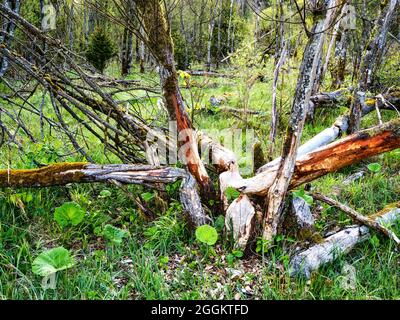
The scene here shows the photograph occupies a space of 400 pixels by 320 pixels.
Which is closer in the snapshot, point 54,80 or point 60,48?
point 60,48

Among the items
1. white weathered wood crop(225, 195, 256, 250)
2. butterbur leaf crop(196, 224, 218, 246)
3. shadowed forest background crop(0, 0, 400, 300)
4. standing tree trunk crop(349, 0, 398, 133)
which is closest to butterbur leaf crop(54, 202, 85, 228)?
shadowed forest background crop(0, 0, 400, 300)

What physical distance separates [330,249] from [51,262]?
2.23 meters

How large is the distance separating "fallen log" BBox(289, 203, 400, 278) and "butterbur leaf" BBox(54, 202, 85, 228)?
6.22 ft

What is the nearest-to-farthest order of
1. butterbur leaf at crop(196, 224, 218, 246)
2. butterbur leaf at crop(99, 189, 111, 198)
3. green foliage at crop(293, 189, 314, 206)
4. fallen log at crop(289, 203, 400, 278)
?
fallen log at crop(289, 203, 400, 278) → butterbur leaf at crop(196, 224, 218, 246) → green foliage at crop(293, 189, 314, 206) → butterbur leaf at crop(99, 189, 111, 198)

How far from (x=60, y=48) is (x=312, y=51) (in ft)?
7.71

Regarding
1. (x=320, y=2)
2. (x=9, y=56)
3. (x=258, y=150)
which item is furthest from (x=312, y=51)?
(x=9, y=56)

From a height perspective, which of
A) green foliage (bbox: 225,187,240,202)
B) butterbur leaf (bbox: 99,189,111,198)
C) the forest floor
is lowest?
the forest floor

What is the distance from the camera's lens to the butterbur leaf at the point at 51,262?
2502 millimetres

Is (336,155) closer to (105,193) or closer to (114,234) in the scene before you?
(114,234)

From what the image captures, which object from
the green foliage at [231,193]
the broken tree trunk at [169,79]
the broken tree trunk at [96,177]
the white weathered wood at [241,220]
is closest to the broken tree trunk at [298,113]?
the white weathered wood at [241,220]

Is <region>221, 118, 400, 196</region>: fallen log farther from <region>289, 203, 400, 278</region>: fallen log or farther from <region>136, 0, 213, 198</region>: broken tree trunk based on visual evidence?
<region>289, 203, 400, 278</region>: fallen log

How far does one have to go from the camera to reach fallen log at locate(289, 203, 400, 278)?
283 centimetres

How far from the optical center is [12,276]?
8.91ft
